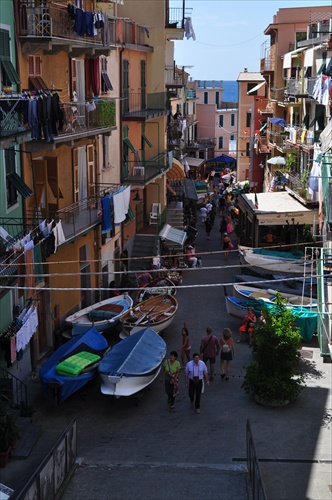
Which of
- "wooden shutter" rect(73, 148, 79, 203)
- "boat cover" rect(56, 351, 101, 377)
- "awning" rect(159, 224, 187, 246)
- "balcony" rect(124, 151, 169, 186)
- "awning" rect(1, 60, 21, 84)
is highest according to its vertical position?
"awning" rect(1, 60, 21, 84)

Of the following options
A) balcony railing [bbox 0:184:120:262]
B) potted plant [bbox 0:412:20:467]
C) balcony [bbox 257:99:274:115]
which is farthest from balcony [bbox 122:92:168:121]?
balcony [bbox 257:99:274:115]

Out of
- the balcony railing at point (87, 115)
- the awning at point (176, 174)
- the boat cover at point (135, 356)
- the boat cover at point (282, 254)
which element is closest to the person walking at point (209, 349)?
the boat cover at point (135, 356)

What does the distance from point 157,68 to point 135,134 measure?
14.1ft

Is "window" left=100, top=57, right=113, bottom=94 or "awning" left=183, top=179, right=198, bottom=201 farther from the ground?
"window" left=100, top=57, right=113, bottom=94

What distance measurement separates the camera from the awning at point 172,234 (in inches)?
1470

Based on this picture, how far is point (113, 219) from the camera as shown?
87.8ft

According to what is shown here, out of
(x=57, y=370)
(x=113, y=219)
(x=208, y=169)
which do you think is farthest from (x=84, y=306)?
(x=208, y=169)

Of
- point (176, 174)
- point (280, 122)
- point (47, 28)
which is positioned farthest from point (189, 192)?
point (47, 28)

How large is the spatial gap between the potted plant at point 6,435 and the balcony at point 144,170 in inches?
749

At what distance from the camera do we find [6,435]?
53.7 ft

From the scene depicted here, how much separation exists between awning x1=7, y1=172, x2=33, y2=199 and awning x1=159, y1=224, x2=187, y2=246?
17.9 m

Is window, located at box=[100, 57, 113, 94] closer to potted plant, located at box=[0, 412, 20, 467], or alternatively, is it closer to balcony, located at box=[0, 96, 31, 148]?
balcony, located at box=[0, 96, 31, 148]

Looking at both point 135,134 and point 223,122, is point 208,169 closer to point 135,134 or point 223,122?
point 223,122

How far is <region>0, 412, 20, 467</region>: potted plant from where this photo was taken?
642 inches
